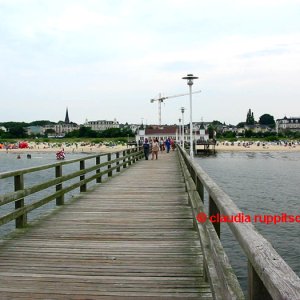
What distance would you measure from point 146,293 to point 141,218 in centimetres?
347

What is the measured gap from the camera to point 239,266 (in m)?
10.6

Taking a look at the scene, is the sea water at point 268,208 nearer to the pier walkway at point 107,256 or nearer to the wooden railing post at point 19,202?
the pier walkway at point 107,256

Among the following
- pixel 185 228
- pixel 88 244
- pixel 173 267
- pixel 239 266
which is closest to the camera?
pixel 173 267

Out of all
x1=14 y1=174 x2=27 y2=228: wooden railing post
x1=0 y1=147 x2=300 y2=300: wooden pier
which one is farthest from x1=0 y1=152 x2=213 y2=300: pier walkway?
x1=14 y1=174 x2=27 y2=228: wooden railing post

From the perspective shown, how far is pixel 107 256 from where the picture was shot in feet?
16.4

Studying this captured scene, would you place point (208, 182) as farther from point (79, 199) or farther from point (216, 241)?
point (79, 199)

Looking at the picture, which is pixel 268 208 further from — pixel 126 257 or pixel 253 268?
pixel 253 268

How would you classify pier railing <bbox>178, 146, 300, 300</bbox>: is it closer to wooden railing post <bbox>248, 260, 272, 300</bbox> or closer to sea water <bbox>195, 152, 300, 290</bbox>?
wooden railing post <bbox>248, 260, 272, 300</bbox>

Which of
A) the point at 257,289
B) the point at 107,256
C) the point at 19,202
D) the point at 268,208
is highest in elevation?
the point at 257,289


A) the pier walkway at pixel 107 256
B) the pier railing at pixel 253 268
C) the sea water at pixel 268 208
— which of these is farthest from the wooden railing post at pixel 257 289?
the sea water at pixel 268 208

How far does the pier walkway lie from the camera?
3.91 metres

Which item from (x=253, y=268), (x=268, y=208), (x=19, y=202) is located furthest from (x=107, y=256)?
(x=268, y=208)

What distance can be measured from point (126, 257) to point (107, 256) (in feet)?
0.79

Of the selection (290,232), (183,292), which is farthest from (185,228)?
(290,232)
